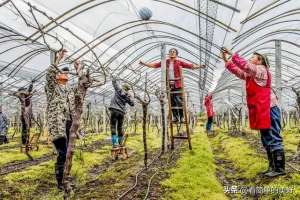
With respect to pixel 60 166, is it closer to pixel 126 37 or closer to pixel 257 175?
pixel 257 175

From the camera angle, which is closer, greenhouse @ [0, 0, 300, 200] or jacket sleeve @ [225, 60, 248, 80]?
greenhouse @ [0, 0, 300, 200]

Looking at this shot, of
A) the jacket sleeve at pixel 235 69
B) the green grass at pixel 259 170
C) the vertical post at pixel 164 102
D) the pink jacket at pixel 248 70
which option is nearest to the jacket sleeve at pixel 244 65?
the pink jacket at pixel 248 70

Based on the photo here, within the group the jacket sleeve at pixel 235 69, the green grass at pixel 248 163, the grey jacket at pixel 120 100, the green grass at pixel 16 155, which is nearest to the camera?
the jacket sleeve at pixel 235 69

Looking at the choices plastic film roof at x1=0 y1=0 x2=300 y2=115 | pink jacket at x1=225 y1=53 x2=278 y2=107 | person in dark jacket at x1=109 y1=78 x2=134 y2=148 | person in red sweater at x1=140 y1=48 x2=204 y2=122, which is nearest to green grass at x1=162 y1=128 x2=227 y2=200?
pink jacket at x1=225 y1=53 x2=278 y2=107

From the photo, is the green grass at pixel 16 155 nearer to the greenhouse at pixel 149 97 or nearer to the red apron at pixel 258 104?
the greenhouse at pixel 149 97

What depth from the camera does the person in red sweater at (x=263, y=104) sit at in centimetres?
645

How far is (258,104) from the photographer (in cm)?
652

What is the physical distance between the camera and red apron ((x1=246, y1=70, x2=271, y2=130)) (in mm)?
6445

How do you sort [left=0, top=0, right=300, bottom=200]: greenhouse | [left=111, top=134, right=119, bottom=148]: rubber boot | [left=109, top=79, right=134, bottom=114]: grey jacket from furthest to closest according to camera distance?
[left=111, top=134, right=119, bottom=148]: rubber boot < [left=109, top=79, right=134, bottom=114]: grey jacket < [left=0, top=0, right=300, bottom=200]: greenhouse

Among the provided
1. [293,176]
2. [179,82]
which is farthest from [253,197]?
[179,82]

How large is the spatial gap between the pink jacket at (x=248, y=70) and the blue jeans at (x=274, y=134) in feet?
0.58

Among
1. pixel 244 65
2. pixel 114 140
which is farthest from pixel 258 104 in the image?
pixel 114 140

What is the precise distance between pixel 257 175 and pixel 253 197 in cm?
102

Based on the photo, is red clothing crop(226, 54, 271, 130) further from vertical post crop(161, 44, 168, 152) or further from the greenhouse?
vertical post crop(161, 44, 168, 152)
